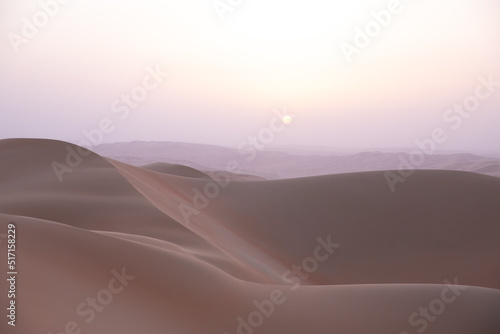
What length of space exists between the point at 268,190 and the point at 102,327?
819cm

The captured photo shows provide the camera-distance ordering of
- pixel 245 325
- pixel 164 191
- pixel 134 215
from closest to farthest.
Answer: pixel 245 325 → pixel 134 215 → pixel 164 191

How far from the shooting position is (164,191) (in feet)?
34.2

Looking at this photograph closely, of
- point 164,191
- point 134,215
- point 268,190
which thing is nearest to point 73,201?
point 134,215

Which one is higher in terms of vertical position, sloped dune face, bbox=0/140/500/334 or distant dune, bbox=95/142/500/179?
sloped dune face, bbox=0/140/500/334

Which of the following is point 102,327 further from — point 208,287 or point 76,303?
point 208,287
